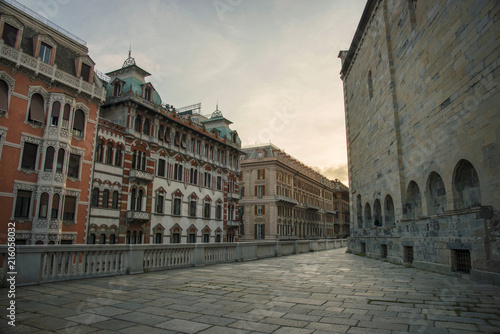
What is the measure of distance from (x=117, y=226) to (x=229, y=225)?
17375 millimetres

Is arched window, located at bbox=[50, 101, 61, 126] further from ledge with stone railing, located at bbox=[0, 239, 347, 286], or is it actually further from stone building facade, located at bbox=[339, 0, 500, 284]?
stone building facade, located at bbox=[339, 0, 500, 284]

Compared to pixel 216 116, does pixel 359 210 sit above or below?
below

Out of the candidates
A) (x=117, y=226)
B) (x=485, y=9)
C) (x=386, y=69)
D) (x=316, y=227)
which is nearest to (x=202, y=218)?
(x=117, y=226)

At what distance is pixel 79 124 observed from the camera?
2409 centimetres

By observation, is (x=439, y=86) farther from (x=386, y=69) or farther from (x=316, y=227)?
(x=316, y=227)

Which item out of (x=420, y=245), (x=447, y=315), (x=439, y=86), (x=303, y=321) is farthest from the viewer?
(x=420, y=245)

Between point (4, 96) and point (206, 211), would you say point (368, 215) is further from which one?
point (4, 96)

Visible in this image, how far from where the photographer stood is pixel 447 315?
5.46m

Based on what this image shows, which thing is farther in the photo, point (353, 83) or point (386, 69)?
point (353, 83)

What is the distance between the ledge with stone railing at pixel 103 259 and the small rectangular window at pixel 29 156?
12.0 meters

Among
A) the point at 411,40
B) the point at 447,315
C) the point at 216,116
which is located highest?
the point at 216,116

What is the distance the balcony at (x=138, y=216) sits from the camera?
27172 mm

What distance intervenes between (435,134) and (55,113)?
23434 mm

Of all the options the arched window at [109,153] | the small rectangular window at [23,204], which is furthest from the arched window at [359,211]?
the small rectangular window at [23,204]
